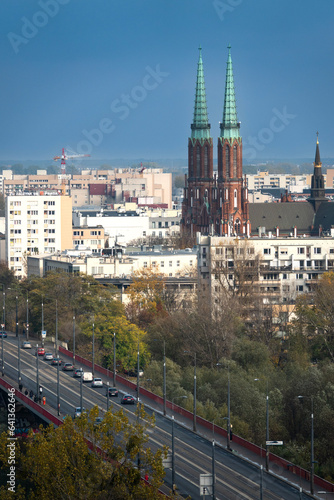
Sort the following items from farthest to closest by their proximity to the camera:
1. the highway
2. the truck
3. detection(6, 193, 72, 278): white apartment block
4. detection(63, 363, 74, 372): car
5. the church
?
the church → detection(6, 193, 72, 278): white apartment block → detection(63, 363, 74, 372): car → the truck → the highway

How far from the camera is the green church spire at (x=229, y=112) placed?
194 m

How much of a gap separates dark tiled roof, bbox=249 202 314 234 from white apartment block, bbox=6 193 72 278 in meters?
26.4

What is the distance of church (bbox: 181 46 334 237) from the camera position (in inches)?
7574

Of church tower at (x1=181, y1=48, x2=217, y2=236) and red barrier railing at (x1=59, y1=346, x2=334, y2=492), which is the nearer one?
red barrier railing at (x1=59, y1=346, x2=334, y2=492)

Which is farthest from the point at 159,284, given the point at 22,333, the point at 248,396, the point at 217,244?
the point at 248,396

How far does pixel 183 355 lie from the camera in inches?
4119

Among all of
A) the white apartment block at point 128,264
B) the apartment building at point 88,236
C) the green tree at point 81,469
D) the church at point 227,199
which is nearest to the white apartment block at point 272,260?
the white apartment block at point 128,264

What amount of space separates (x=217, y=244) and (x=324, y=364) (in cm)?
3371

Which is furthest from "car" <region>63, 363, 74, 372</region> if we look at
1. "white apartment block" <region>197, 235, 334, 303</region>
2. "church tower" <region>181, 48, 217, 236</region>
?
"church tower" <region>181, 48, 217, 236</region>

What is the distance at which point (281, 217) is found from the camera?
642 feet

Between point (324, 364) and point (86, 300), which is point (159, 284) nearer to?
point (86, 300)

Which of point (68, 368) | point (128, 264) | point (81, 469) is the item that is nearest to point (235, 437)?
point (81, 469)

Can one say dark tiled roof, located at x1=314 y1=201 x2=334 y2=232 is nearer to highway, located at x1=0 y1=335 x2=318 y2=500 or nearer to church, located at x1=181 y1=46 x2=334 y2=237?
church, located at x1=181 y1=46 x2=334 y2=237

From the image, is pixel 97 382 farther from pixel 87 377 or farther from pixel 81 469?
pixel 81 469
